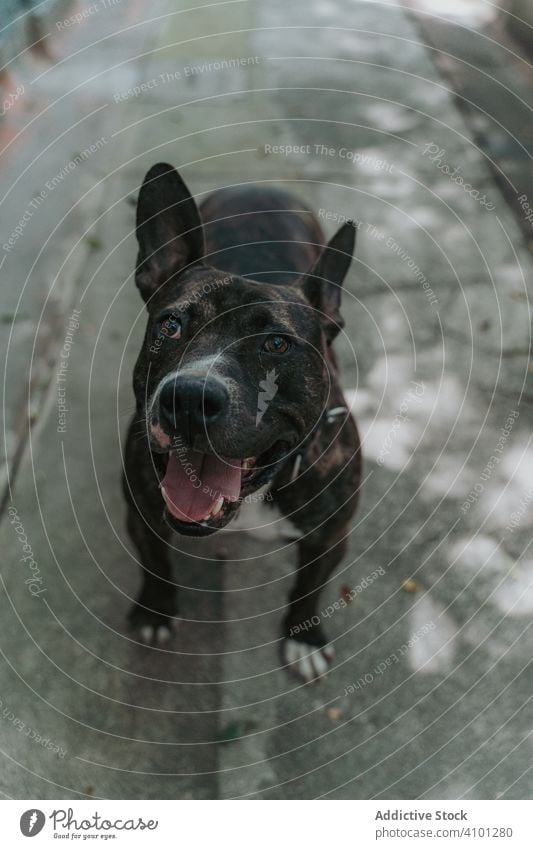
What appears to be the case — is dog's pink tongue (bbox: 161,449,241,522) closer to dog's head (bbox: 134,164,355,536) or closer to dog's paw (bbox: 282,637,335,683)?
dog's head (bbox: 134,164,355,536)

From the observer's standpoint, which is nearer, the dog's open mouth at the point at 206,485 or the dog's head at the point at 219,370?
the dog's head at the point at 219,370

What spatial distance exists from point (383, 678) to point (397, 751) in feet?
1.08

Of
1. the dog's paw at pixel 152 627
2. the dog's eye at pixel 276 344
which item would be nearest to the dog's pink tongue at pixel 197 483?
the dog's eye at pixel 276 344

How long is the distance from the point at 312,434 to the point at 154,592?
3.99ft

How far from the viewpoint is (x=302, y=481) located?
3.02 meters

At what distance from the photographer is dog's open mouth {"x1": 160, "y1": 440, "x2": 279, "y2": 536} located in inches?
104

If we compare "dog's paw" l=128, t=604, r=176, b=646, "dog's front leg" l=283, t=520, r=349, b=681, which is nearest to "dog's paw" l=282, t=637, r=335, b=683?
"dog's front leg" l=283, t=520, r=349, b=681

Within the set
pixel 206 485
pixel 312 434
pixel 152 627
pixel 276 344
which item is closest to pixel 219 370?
pixel 276 344

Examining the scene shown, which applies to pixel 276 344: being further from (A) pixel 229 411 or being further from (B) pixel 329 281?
(B) pixel 329 281

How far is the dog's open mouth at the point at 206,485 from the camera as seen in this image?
2631 mm

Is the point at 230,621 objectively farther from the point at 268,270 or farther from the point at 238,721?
the point at 268,270

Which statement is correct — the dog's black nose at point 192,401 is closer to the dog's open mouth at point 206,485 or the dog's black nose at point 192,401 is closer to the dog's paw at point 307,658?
→ the dog's open mouth at point 206,485
